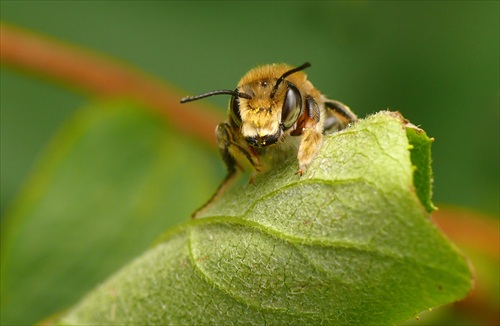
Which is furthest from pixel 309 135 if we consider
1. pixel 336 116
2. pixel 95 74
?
pixel 95 74

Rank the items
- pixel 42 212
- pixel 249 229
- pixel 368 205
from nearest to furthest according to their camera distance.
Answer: pixel 368 205, pixel 249 229, pixel 42 212

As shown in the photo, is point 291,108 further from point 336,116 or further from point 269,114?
point 336,116

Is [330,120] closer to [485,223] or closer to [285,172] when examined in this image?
[285,172]

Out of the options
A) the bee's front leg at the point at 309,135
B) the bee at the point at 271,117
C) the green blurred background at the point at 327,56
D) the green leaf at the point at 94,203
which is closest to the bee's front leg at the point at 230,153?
the bee at the point at 271,117

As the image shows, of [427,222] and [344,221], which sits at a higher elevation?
[427,222]

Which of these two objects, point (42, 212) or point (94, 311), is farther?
point (42, 212)

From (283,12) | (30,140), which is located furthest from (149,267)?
(283,12)

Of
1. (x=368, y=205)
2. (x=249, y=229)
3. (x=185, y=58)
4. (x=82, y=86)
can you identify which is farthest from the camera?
(x=185, y=58)

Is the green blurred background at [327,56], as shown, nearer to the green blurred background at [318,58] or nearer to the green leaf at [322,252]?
the green blurred background at [318,58]
